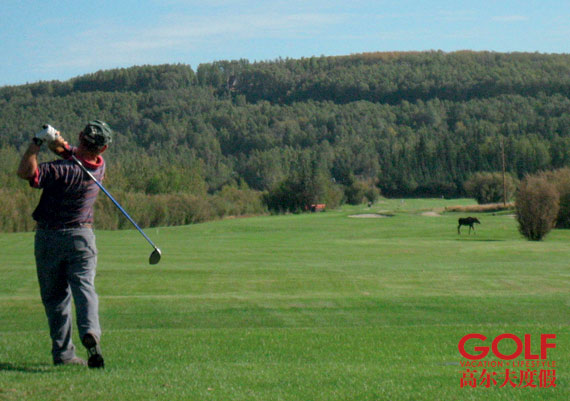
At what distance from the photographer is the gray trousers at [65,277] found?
675cm

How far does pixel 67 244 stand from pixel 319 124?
527 feet

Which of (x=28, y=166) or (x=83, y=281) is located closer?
(x=28, y=166)

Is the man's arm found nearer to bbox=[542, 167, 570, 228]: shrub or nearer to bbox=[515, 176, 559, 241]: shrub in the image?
bbox=[515, 176, 559, 241]: shrub

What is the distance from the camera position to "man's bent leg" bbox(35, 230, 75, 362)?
6766 mm

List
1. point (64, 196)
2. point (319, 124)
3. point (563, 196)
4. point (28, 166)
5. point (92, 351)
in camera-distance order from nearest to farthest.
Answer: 1. point (28, 166)
2. point (92, 351)
3. point (64, 196)
4. point (563, 196)
5. point (319, 124)

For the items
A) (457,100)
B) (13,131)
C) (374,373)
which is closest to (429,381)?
(374,373)

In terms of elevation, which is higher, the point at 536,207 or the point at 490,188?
the point at 536,207

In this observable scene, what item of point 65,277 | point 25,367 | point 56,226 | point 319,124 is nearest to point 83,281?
point 65,277

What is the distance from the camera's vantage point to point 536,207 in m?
37.0

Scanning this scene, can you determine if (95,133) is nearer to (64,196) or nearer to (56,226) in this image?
(64,196)

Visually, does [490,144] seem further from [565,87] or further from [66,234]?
[66,234]

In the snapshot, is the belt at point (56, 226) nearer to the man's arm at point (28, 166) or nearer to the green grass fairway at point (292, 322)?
the man's arm at point (28, 166)

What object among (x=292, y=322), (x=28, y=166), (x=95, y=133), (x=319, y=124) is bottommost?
(x=292, y=322)

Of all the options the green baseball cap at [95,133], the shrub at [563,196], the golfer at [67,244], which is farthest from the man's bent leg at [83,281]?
the shrub at [563,196]
